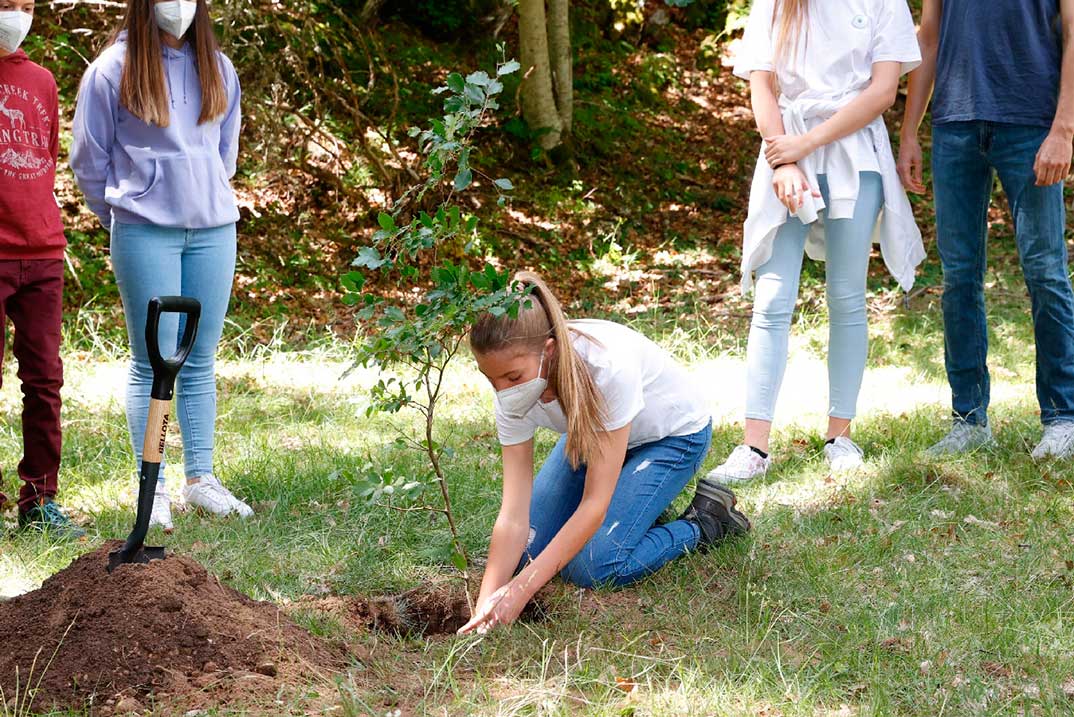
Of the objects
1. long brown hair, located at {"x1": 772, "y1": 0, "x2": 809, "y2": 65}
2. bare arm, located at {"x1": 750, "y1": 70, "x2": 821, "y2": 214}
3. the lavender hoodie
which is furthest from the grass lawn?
long brown hair, located at {"x1": 772, "y1": 0, "x2": 809, "y2": 65}

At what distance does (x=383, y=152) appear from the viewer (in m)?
9.78

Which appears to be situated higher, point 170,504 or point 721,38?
point 721,38

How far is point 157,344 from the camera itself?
2777 mm

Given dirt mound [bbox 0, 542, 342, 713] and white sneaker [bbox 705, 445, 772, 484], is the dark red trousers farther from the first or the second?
white sneaker [bbox 705, 445, 772, 484]

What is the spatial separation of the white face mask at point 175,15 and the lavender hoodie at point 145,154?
0.10 metres

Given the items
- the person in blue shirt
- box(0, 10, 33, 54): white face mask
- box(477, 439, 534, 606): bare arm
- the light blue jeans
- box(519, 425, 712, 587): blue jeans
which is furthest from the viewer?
the light blue jeans

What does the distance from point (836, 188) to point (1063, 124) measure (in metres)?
0.83

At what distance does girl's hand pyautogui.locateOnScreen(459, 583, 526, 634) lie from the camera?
3055 millimetres

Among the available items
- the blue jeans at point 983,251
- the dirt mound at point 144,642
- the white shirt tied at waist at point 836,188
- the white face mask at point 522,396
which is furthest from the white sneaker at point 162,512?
Result: the blue jeans at point 983,251

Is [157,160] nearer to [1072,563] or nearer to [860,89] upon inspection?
[860,89]

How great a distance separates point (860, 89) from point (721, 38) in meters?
10.2

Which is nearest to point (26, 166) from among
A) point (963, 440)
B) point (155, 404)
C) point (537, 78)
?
point (155, 404)

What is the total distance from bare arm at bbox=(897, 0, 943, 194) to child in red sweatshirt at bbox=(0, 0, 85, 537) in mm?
3306

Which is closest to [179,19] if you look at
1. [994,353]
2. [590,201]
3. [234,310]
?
[234,310]
